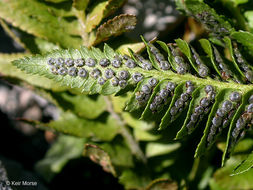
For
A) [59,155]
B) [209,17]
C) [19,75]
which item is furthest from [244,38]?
[59,155]

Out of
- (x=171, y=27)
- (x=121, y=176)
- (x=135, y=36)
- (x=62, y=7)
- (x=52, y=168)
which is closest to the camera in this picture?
(x=62, y=7)

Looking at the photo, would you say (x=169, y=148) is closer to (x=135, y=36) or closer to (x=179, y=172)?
(x=179, y=172)

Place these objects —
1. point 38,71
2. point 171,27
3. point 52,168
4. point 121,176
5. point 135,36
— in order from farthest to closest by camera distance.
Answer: point 135,36
point 171,27
point 52,168
point 121,176
point 38,71

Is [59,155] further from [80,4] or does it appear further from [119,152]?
[80,4]

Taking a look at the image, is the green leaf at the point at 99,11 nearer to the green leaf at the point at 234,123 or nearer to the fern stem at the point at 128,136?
the fern stem at the point at 128,136

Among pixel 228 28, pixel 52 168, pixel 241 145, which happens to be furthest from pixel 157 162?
pixel 228 28
